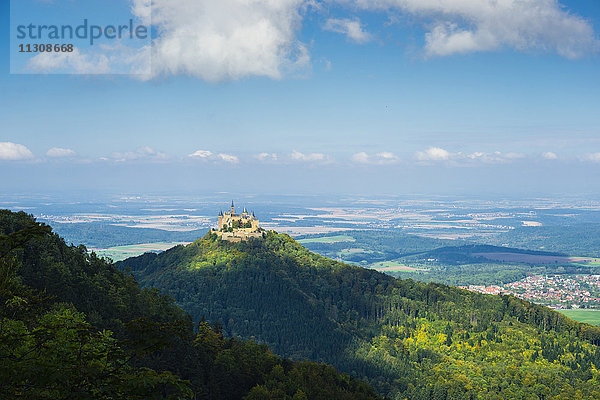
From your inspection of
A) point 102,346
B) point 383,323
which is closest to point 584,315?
point 383,323

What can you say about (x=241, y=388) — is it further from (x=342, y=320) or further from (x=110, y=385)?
(x=342, y=320)

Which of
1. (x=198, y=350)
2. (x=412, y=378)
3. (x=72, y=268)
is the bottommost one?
(x=412, y=378)

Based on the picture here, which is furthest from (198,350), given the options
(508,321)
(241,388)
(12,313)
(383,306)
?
(508,321)

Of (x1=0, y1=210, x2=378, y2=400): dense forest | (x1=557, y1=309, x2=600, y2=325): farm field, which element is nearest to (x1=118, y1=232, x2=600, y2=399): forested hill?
(x1=0, y1=210, x2=378, y2=400): dense forest

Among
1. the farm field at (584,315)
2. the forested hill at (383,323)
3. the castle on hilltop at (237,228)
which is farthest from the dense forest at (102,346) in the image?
the farm field at (584,315)

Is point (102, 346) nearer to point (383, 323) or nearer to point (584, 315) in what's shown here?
point (383, 323)

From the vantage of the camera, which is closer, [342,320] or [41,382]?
[41,382]
